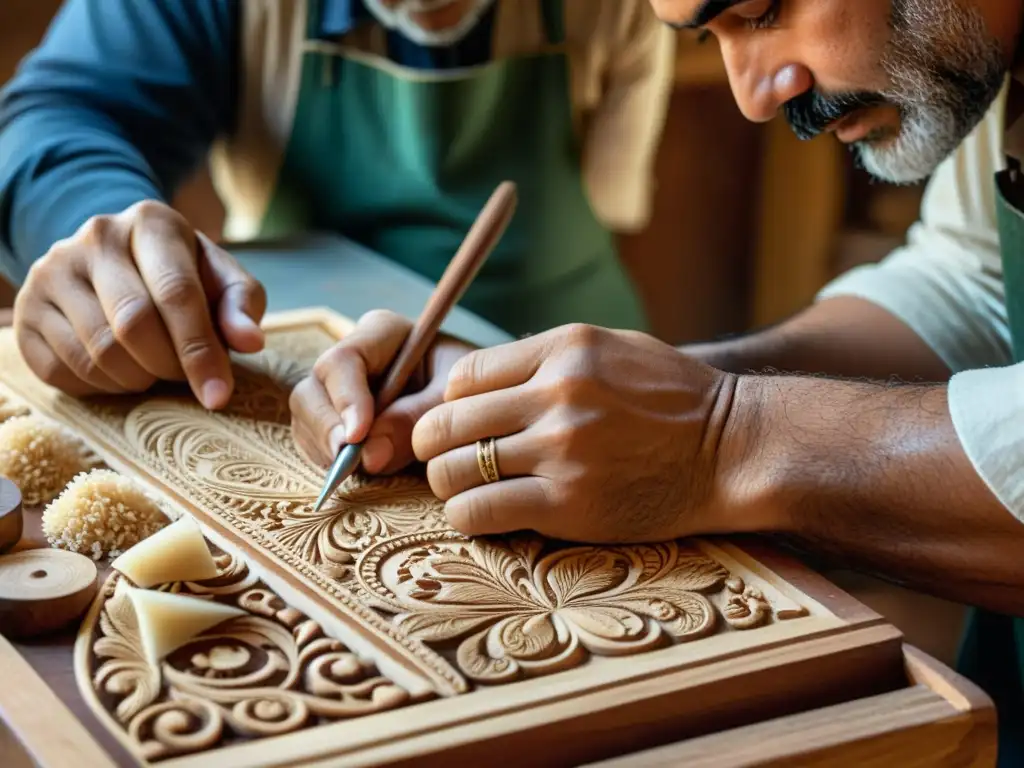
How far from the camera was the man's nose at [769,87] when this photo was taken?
117 centimetres

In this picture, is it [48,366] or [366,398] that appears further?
[48,366]

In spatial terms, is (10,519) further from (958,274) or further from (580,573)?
(958,274)

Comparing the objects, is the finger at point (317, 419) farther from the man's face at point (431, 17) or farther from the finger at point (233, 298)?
the man's face at point (431, 17)

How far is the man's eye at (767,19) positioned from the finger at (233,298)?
0.59 metres

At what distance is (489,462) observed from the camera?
0.98m

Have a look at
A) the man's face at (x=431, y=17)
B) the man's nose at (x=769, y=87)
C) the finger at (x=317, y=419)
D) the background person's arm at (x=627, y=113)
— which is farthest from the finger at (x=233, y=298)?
the background person's arm at (x=627, y=113)

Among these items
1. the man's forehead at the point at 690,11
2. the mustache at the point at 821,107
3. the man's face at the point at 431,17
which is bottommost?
the mustache at the point at 821,107

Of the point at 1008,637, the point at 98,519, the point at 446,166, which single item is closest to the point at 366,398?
the point at 98,519

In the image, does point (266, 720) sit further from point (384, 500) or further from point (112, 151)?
point (112, 151)

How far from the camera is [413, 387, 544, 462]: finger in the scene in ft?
3.23

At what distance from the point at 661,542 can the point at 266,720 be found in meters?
0.38

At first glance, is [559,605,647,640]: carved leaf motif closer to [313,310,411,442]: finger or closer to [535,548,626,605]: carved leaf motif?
[535,548,626,605]: carved leaf motif

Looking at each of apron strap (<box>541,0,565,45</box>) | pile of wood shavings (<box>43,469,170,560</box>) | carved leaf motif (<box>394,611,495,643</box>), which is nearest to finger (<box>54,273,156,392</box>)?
pile of wood shavings (<box>43,469,170,560</box>)

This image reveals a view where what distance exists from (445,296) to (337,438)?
19 centimetres
